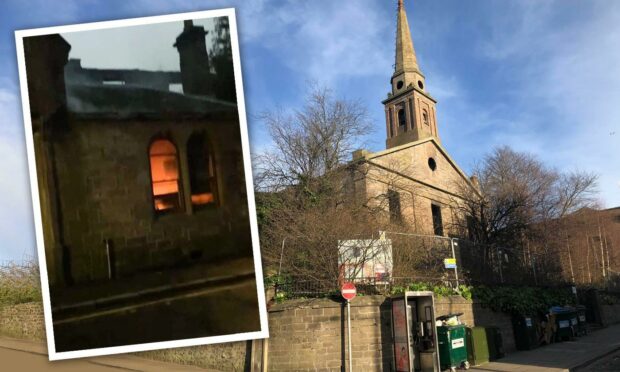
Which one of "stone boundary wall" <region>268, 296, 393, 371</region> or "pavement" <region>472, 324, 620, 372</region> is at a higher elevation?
"stone boundary wall" <region>268, 296, 393, 371</region>

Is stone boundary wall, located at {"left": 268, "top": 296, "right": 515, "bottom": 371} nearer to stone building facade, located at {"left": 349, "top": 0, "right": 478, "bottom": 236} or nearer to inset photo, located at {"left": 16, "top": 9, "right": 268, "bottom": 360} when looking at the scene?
inset photo, located at {"left": 16, "top": 9, "right": 268, "bottom": 360}

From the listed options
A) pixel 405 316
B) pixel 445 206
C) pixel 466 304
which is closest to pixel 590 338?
pixel 466 304

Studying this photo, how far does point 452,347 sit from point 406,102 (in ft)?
121

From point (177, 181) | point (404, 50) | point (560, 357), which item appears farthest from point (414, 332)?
point (404, 50)

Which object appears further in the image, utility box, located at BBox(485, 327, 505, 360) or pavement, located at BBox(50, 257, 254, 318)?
utility box, located at BBox(485, 327, 505, 360)

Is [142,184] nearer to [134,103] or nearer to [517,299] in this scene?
[134,103]

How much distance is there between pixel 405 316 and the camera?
10.3 metres

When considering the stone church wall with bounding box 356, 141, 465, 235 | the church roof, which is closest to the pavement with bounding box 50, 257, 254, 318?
the church roof

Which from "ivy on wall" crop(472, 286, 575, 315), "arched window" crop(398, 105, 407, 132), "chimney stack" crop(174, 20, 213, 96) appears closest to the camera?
"chimney stack" crop(174, 20, 213, 96)

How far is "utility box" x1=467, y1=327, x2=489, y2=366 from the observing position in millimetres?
12039

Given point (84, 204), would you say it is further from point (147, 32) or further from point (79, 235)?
point (147, 32)

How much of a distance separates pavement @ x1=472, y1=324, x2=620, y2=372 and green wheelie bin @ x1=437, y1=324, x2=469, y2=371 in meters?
0.51

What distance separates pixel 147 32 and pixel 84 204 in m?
1.88

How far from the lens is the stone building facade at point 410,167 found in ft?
78.9
